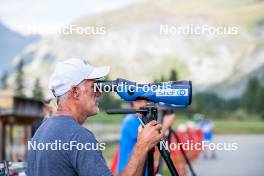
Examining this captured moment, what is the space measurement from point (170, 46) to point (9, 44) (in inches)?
262

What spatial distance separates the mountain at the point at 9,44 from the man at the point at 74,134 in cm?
1641

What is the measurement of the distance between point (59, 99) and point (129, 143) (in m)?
2.17

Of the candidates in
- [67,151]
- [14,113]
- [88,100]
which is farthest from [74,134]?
[14,113]

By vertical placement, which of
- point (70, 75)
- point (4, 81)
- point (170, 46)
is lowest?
point (4, 81)

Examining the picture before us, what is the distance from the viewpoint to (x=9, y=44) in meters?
22.5

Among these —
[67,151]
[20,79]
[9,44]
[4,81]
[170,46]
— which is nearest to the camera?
[67,151]

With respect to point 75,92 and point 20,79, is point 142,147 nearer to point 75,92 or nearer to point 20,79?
point 75,92

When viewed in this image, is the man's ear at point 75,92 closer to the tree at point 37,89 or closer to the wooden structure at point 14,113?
the wooden structure at point 14,113

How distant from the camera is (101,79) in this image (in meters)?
3.32

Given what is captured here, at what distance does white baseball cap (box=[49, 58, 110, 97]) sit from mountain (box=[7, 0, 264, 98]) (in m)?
17.2

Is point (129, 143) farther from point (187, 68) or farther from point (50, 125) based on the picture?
point (187, 68)

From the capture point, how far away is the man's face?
3174 mm

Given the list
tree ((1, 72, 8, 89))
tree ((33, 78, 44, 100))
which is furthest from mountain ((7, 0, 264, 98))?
tree ((1, 72, 8, 89))

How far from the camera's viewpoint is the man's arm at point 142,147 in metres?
3.00
